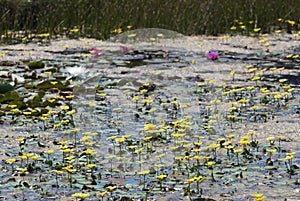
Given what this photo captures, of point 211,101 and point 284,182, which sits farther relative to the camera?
point 211,101

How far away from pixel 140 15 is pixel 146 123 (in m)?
4.64

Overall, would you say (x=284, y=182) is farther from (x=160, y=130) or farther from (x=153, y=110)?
(x=153, y=110)

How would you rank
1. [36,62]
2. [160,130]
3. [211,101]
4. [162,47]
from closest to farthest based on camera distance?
1. [160,130]
2. [211,101]
3. [36,62]
4. [162,47]

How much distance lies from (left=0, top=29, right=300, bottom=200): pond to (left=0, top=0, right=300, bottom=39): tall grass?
78 cm

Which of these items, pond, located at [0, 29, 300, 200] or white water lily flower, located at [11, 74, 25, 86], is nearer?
pond, located at [0, 29, 300, 200]

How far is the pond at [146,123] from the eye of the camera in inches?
141

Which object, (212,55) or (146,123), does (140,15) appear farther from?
(146,123)

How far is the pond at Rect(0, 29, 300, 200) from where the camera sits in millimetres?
3570

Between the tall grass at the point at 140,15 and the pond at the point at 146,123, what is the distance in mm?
784

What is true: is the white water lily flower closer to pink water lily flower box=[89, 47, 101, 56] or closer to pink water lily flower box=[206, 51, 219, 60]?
pink water lily flower box=[89, 47, 101, 56]

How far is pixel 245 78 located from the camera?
6.50 m

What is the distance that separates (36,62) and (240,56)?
2412mm

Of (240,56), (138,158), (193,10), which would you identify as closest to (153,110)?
A: (138,158)

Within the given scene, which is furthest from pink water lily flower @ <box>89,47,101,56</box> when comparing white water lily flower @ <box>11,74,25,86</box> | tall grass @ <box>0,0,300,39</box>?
tall grass @ <box>0,0,300,39</box>
